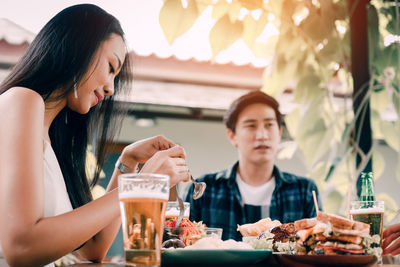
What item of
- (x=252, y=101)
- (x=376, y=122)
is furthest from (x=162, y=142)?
(x=252, y=101)

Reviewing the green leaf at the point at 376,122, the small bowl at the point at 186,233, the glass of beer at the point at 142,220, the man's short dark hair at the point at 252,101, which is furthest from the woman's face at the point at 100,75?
the man's short dark hair at the point at 252,101

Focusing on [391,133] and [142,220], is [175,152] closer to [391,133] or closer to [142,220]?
[142,220]

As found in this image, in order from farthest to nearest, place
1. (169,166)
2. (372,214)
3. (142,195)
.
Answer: (372,214) → (169,166) → (142,195)

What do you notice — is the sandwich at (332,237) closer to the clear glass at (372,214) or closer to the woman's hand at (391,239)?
the clear glass at (372,214)

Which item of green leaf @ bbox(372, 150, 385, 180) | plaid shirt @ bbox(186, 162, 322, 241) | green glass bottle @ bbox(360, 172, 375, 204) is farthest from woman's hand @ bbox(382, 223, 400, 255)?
plaid shirt @ bbox(186, 162, 322, 241)

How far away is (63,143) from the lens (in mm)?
1808

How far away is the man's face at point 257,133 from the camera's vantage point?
319 centimetres

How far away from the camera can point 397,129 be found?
2.47 meters

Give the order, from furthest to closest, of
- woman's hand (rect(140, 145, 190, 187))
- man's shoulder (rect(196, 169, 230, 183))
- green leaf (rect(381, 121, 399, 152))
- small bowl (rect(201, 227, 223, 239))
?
man's shoulder (rect(196, 169, 230, 183)) → green leaf (rect(381, 121, 399, 152)) → small bowl (rect(201, 227, 223, 239)) → woman's hand (rect(140, 145, 190, 187))

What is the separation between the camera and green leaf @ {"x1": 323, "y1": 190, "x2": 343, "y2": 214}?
2496 mm

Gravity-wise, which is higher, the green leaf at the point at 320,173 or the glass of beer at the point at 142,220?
the green leaf at the point at 320,173

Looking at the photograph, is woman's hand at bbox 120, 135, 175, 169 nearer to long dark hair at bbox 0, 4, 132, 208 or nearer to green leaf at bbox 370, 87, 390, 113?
long dark hair at bbox 0, 4, 132, 208

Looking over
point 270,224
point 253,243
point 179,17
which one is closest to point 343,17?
point 179,17

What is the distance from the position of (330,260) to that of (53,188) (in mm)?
918
